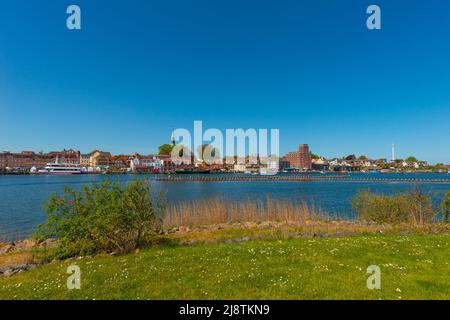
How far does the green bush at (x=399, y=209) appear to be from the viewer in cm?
1955

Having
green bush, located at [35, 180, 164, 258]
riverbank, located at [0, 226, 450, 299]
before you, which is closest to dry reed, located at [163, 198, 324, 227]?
green bush, located at [35, 180, 164, 258]

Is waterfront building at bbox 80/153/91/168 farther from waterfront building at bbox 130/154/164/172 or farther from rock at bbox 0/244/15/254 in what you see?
rock at bbox 0/244/15/254

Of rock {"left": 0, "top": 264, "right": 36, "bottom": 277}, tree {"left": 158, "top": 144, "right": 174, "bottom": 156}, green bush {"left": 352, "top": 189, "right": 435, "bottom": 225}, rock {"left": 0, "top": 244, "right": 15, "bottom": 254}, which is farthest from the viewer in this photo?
tree {"left": 158, "top": 144, "right": 174, "bottom": 156}

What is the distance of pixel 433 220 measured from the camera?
2061 cm

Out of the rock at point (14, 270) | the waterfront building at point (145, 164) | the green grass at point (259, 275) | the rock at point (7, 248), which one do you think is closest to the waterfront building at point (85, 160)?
the waterfront building at point (145, 164)

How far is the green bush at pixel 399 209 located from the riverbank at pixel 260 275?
992 cm

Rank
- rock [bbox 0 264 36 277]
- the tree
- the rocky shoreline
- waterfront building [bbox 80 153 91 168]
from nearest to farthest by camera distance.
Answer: rock [bbox 0 264 36 277] < the rocky shoreline < waterfront building [bbox 80 153 91 168] < the tree

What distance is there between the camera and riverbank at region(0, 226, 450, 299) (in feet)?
20.6

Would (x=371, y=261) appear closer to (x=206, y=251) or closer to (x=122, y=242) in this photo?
(x=206, y=251)

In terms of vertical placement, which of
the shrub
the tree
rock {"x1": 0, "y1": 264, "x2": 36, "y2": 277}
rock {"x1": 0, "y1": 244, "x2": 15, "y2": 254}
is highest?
the tree

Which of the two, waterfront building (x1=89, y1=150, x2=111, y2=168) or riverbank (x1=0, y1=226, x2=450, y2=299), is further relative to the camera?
waterfront building (x1=89, y1=150, x2=111, y2=168)
